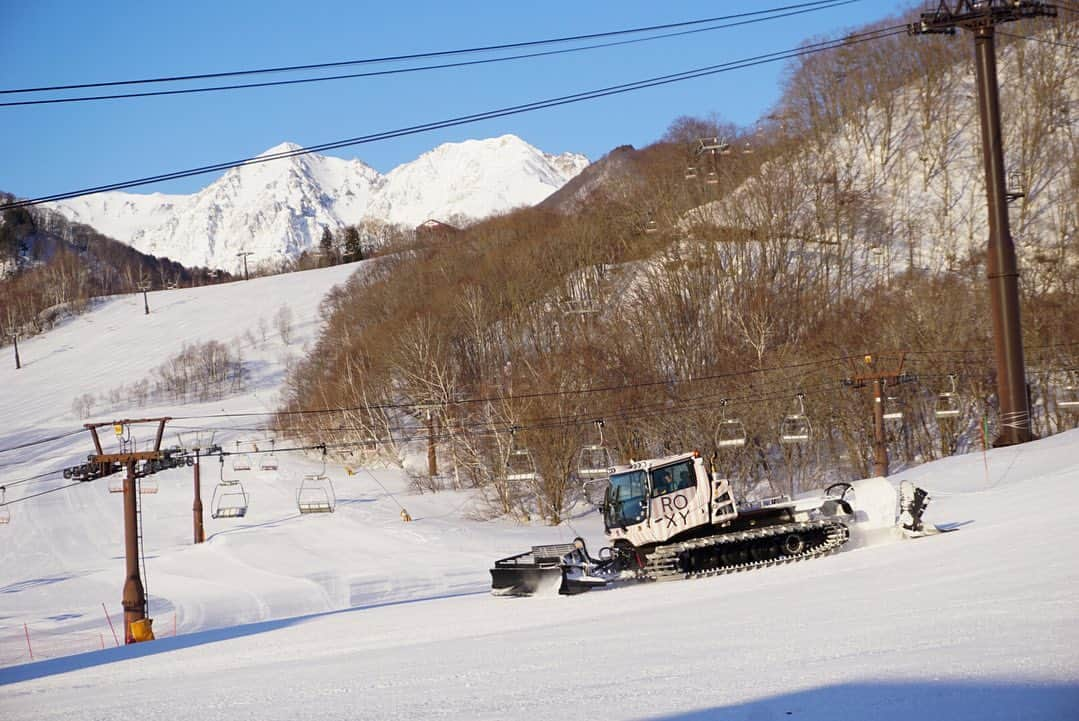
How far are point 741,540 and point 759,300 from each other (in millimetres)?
43379

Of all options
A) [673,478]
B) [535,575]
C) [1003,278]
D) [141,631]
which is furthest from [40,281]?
[535,575]

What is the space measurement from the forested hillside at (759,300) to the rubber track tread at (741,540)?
23.0 metres

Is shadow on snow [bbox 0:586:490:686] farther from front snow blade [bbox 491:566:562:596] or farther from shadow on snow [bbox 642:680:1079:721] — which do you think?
shadow on snow [bbox 642:680:1079:721]

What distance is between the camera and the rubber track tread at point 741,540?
1912 cm

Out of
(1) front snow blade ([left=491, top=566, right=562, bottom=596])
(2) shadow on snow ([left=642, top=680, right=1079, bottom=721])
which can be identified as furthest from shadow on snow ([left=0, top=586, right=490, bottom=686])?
(2) shadow on snow ([left=642, top=680, right=1079, bottom=721])

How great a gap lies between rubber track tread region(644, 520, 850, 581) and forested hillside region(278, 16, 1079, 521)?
75.4 feet

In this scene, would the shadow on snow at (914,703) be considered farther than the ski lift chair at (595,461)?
No

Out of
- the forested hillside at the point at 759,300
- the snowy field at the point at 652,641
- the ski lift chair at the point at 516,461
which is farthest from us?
the forested hillside at the point at 759,300

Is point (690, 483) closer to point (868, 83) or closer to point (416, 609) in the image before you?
point (416, 609)

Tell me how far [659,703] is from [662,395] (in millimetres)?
46636

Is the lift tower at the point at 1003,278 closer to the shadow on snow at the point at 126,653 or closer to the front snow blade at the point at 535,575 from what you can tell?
the front snow blade at the point at 535,575

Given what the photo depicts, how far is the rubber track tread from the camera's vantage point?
1912cm

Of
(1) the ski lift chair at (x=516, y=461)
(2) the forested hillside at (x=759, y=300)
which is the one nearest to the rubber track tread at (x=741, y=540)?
(2) the forested hillside at (x=759, y=300)

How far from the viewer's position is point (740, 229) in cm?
6831
